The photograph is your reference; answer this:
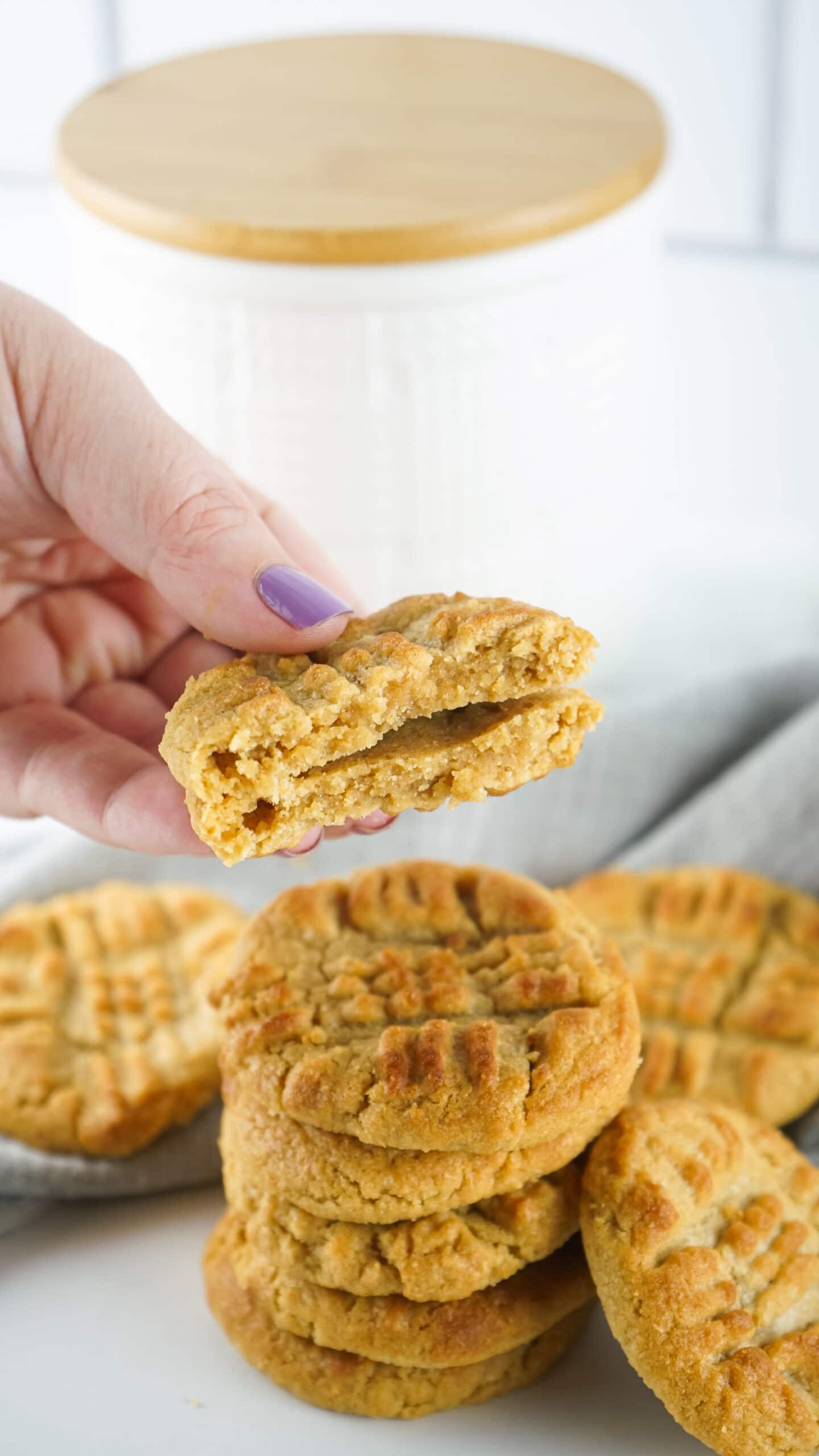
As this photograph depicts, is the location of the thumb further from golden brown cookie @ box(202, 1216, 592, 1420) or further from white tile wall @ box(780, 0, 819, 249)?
white tile wall @ box(780, 0, 819, 249)

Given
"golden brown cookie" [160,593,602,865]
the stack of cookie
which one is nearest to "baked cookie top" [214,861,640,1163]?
the stack of cookie

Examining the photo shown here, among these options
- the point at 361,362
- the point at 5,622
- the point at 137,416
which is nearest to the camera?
the point at 137,416

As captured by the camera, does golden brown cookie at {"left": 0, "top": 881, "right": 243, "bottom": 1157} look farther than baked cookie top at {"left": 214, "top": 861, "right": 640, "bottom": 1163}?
Yes

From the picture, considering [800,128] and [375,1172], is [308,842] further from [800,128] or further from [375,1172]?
[800,128]

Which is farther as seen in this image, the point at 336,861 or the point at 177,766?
the point at 336,861

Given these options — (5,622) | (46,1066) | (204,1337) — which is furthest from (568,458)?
(204,1337)

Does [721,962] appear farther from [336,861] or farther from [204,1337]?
[204,1337]
